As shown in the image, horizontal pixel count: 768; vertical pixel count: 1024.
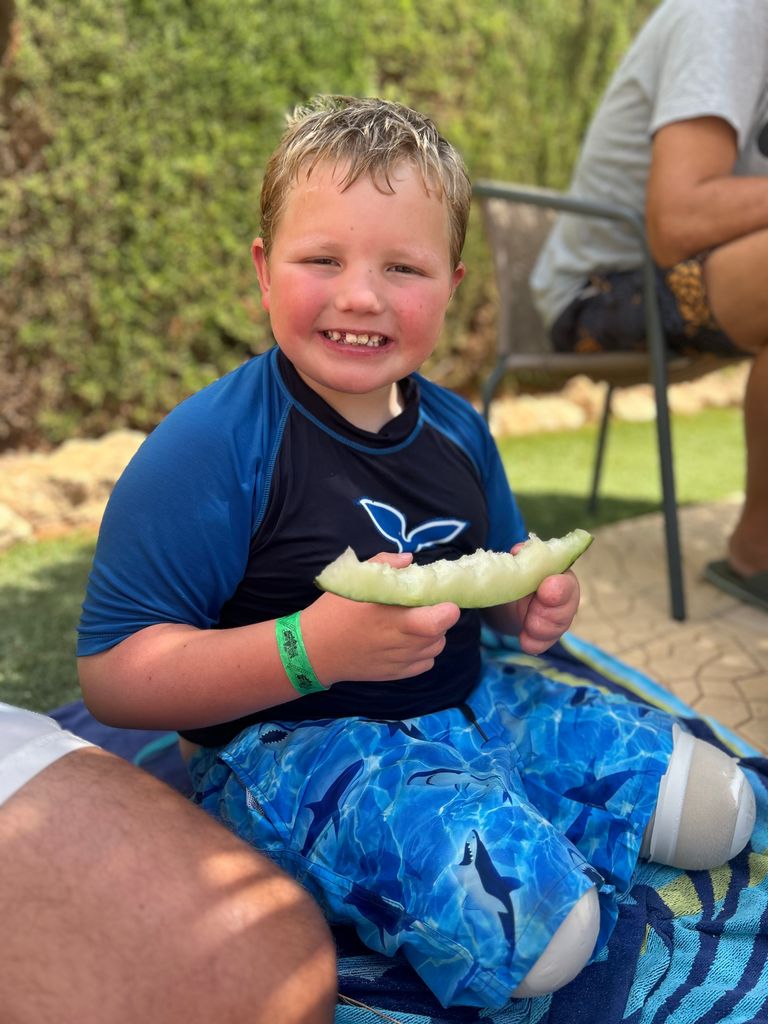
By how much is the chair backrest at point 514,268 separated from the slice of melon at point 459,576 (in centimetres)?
215

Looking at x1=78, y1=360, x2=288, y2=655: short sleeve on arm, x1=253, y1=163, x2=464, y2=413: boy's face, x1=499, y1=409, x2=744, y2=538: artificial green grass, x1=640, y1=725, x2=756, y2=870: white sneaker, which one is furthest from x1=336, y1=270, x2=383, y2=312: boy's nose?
x1=499, y1=409, x2=744, y2=538: artificial green grass

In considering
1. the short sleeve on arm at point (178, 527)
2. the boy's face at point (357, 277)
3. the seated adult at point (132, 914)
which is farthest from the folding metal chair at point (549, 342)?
the seated adult at point (132, 914)

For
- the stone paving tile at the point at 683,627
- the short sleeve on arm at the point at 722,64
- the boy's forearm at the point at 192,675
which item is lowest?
the stone paving tile at the point at 683,627

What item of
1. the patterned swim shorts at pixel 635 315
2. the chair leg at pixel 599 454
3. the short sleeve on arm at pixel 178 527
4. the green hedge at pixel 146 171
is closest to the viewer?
the short sleeve on arm at pixel 178 527

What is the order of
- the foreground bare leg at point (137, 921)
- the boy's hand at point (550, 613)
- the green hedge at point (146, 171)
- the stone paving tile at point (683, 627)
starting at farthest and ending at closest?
the green hedge at point (146, 171)
the stone paving tile at point (683, 627)
the boy's hand at point (550, 613)
the foreground bare leg at point (137, 921)

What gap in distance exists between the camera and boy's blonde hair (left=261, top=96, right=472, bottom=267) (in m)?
Answer: 1.73

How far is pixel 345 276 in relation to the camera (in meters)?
1.71

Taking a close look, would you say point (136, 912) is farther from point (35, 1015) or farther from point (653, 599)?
point (653, 599)

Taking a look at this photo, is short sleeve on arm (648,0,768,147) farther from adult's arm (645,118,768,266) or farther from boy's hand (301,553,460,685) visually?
boy's hand (301,553,460,685)

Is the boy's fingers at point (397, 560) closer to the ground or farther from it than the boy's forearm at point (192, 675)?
farther from it

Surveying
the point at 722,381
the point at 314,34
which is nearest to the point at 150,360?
the point at 314,34

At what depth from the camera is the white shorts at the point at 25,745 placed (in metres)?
1.33

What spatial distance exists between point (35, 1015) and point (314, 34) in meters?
5.44

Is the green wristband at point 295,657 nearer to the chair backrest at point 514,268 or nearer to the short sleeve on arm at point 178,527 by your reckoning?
the short sleeve on arm at point 178,527
